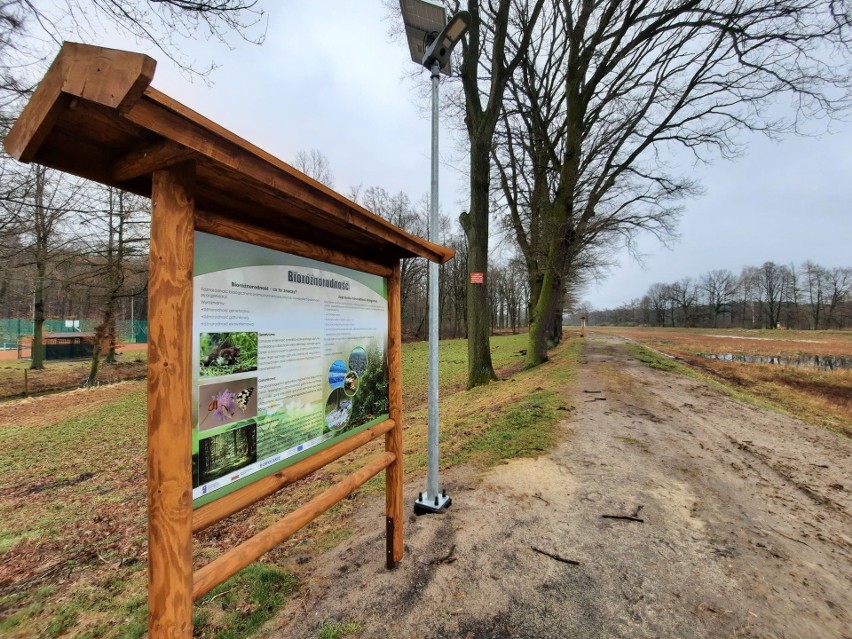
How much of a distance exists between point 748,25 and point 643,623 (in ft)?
44.5

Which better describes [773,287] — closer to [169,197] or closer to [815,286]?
[815,286]

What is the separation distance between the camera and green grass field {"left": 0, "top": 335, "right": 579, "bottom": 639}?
2.49 m

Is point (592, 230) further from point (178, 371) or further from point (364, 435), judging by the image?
point (178, 371)

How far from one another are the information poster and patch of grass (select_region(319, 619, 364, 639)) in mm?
1115

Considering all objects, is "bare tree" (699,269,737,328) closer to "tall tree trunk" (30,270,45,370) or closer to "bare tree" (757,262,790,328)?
"bare tree" (757,262,790,328)

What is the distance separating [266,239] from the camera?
5.68ft

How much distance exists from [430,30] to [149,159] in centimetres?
313

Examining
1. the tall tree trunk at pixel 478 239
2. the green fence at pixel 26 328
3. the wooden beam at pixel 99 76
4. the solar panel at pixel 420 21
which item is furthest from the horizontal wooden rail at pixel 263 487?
the green fence at pixel 26 328

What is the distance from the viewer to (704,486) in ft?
12.8

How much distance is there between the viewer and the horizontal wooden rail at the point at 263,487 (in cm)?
145

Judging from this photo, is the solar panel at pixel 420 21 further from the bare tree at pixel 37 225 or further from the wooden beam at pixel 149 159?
the bare tree at pixel 37 225

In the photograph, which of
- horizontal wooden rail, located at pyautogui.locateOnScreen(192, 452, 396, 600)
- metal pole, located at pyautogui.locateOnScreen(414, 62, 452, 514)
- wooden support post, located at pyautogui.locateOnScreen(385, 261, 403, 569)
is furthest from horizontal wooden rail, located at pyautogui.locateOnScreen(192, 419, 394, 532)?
metal pole, located at pyautogui.locateOnScreen(414, 62, 452, 514)

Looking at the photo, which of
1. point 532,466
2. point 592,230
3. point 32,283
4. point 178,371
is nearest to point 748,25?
point 592,230

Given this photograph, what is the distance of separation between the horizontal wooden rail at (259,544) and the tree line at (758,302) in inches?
2291
